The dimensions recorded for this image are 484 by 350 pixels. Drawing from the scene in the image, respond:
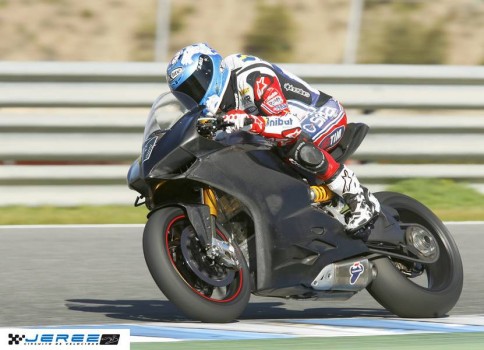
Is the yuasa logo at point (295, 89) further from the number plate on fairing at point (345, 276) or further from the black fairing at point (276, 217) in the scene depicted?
→ the number plate on fairing at point (345, 276)

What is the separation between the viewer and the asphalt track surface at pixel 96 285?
236 inches

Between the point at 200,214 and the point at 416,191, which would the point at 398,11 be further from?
the point at 200,214

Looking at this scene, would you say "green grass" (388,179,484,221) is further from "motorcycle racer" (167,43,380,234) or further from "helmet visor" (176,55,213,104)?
"helmet visor" (176,55,213,104)

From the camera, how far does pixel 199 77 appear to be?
5641mm

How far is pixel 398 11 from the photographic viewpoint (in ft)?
60.8

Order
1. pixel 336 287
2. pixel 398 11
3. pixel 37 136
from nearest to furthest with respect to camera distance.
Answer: pixel 336 287
pixel 37 136
pixel 398 11

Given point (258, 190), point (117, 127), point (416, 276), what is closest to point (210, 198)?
point (258, 190)

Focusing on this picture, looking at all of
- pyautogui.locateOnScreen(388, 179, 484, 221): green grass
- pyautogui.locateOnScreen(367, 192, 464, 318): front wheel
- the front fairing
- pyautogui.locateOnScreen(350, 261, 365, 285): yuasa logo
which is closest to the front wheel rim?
A: the front fairing

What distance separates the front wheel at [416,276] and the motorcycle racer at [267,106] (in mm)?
304

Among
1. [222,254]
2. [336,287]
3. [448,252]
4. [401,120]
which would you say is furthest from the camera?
[401,120]

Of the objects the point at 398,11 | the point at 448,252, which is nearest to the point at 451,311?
the point at 448,252

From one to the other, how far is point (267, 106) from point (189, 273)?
0.97 meters

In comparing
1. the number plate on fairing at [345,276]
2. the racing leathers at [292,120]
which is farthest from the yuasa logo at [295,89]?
the number plate on fairing at [345,276]

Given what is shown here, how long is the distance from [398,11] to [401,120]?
8.86 meters
